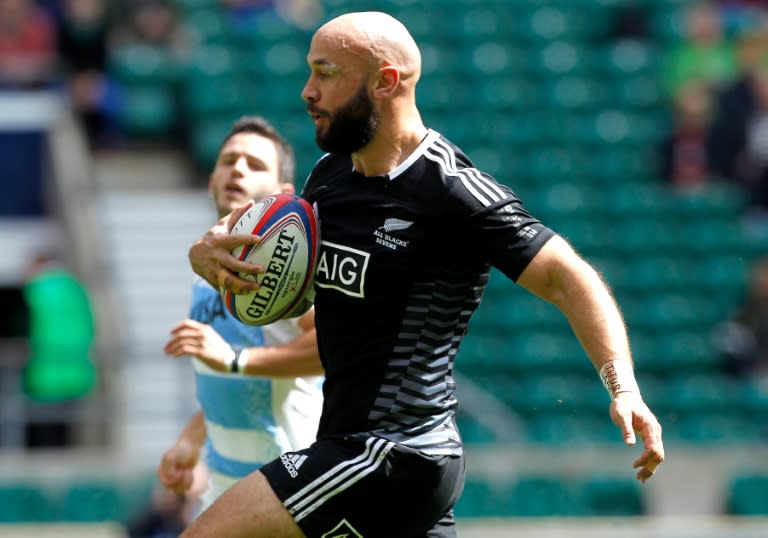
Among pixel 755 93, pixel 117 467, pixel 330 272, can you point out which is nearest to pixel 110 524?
pixel 117 467

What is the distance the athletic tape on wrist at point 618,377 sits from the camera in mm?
4152

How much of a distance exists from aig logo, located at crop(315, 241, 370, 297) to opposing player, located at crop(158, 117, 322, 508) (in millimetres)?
680

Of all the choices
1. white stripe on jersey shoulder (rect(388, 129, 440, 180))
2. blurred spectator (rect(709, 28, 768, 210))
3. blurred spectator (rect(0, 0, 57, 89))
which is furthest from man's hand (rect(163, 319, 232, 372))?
blurred spectator (rect(709, 28, 768, 210))

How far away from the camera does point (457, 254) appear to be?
14.4 feet

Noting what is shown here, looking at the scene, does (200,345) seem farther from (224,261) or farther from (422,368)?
(422,368)

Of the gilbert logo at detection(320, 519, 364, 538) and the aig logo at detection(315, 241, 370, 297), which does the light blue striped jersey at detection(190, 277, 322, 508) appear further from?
the gilbert logo at detection(320, 519, 364, 538)

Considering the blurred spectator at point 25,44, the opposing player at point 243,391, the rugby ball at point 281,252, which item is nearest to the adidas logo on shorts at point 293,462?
the rugby ball at point 281,252

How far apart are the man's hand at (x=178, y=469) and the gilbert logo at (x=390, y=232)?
1.50 meters

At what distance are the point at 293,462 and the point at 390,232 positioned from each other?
0.74 m

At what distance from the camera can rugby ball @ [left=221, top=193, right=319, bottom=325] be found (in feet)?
14.8

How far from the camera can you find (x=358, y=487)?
4.34m

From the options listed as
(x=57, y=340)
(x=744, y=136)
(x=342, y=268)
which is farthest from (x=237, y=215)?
(x=744, y=136)

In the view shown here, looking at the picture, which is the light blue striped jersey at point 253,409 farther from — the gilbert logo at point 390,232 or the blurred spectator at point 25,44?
the blurred spectator at point 25,44

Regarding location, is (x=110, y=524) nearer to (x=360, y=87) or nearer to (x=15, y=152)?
(x=15, y=152)
